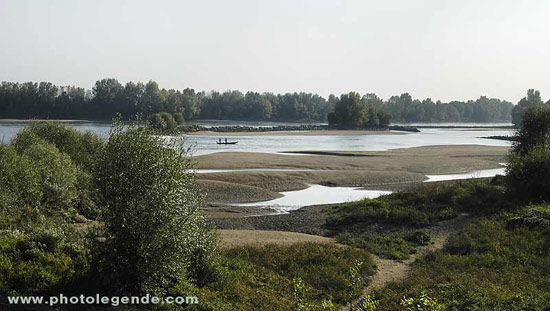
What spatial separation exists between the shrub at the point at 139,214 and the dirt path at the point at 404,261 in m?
5.53

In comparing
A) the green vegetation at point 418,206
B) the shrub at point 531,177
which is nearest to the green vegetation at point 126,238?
the green vegetation at point 418,206

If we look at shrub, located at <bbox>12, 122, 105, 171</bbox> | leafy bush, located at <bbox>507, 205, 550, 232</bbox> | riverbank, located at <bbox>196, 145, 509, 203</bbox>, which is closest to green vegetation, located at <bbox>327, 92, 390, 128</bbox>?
riverbank, located at <bbox>196, 145, 509, 203</bbox>

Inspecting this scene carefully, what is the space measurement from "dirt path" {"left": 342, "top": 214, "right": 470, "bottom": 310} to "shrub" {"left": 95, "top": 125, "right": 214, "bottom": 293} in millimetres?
5529

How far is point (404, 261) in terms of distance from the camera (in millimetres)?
20578

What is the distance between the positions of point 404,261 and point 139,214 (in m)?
11.6

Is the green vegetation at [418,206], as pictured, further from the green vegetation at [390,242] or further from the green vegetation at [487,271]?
the green vegetation at [487,271]

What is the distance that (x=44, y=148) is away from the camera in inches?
1204

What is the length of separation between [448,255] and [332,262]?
15.5 feet

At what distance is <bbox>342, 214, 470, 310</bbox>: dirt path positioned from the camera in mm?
17688

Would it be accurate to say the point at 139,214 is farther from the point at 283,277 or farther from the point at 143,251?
the point at 283,277

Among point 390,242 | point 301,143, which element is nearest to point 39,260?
point 390,242

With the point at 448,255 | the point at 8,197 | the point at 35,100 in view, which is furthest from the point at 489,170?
the point at 35,100

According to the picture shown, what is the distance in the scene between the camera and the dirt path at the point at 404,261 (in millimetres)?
17688

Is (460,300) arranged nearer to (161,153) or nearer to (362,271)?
(362,271)
